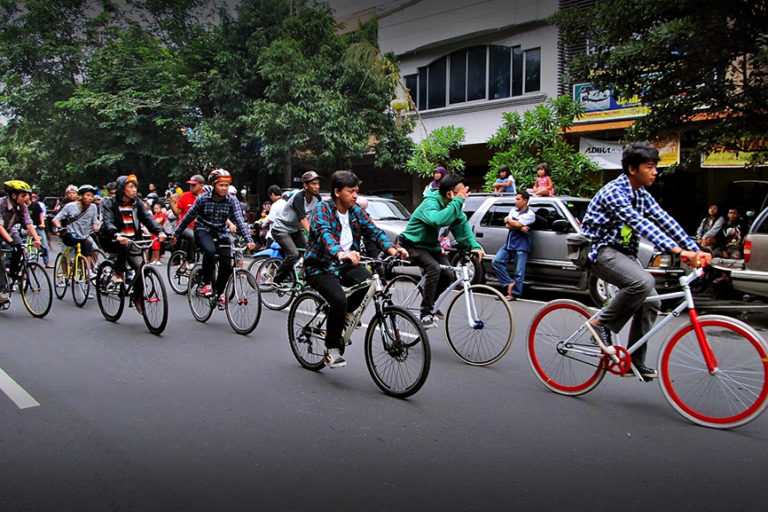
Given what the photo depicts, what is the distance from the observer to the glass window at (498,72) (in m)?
18.8

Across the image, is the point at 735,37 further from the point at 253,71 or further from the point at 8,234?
the point at 253,71

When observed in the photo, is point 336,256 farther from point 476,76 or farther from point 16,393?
point 476,76

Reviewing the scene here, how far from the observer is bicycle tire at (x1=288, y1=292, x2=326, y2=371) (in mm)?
5520

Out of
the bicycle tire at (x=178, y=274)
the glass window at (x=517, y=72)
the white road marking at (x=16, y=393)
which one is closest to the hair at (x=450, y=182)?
the white road marking at (x=16, y=393)

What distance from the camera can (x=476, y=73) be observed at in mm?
19734

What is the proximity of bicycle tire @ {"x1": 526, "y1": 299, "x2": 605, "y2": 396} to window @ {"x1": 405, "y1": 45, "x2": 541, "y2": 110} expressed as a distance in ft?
47.2

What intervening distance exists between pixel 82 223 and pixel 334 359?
6.17 meters

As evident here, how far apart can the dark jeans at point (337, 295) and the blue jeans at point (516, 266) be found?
16.8 ft

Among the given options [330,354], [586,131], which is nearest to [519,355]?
[330,354]

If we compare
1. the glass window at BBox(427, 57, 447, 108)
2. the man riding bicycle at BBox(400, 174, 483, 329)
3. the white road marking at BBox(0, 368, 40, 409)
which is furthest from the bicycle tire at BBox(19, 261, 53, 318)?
the glass window at BBox(427, 57, 447, 108)

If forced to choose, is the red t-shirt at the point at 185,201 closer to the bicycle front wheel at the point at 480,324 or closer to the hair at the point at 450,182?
the hair at the point at 450,182

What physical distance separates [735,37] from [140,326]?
8.56 m

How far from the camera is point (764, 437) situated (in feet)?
13.1

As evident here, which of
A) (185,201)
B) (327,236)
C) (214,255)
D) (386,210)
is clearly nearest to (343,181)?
(327,236)
